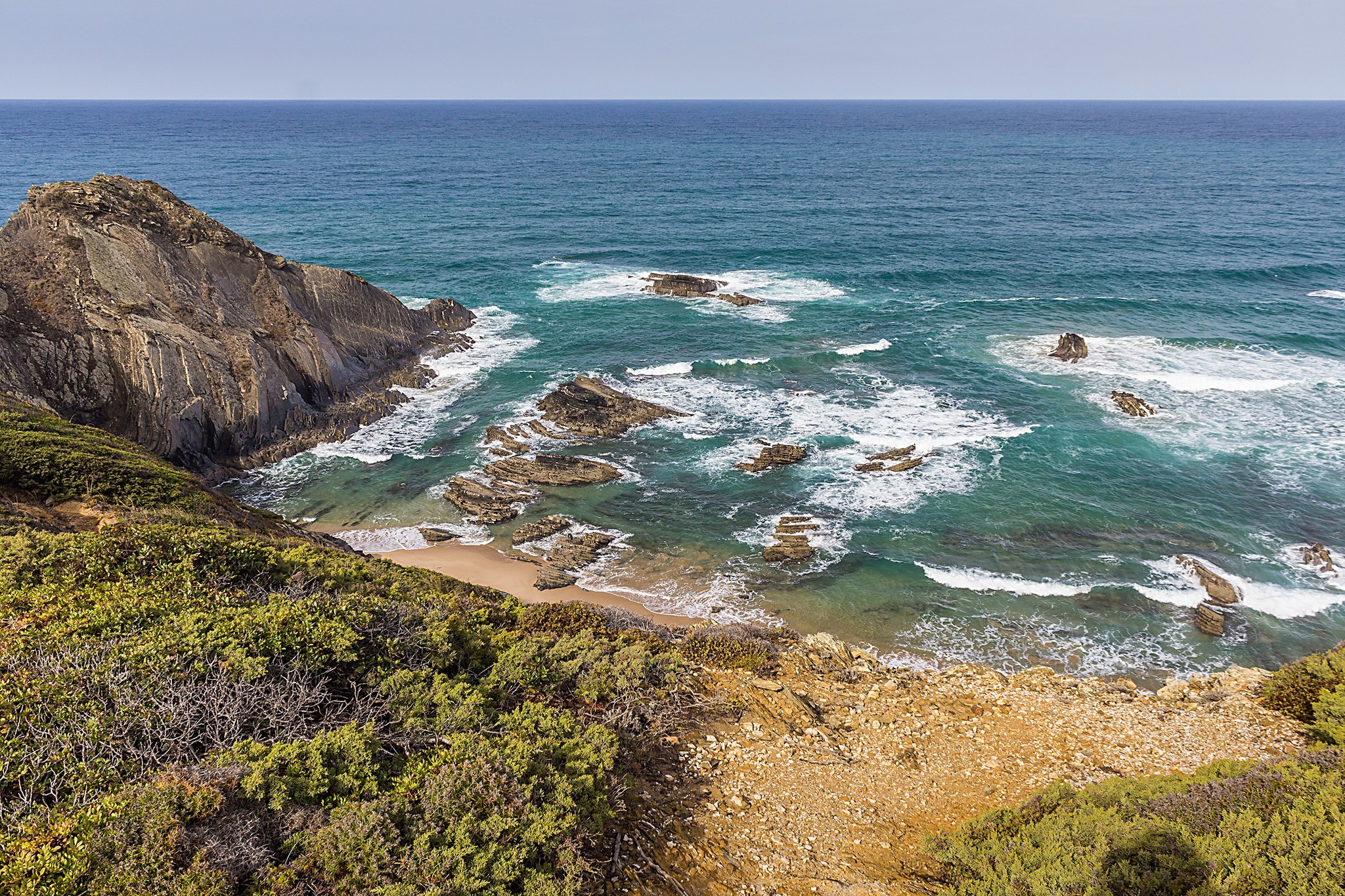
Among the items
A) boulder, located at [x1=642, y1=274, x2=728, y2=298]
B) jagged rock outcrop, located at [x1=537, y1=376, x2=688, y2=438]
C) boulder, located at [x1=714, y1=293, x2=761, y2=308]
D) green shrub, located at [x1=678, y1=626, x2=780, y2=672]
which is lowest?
green shrub, located at [x1=678, y1=626, x2=780, y2=672]

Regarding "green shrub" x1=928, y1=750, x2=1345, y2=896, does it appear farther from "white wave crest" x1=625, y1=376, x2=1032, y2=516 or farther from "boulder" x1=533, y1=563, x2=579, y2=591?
"white wave crest" x1=625, y1=376, x2=1032, y2=516

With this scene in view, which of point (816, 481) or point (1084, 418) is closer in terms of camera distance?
point (816, 481)

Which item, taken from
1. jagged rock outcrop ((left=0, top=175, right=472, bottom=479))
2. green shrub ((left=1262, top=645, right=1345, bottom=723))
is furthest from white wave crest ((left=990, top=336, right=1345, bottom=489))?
jagged rock outcrop ((left=0, top=175, right=472, bottom=479))

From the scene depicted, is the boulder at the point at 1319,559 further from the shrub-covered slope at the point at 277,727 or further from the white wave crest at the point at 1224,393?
the shrub-covered slope at the point at 277,727

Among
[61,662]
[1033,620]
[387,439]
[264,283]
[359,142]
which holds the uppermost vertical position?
[359,142]

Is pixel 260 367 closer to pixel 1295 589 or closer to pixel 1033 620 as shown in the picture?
pixel 1033 620

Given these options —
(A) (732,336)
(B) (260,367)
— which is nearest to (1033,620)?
(A) (732,336)

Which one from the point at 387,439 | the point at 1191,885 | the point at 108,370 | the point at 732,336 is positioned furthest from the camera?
the point at 732,336

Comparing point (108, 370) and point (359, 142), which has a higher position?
point (359, 142)
